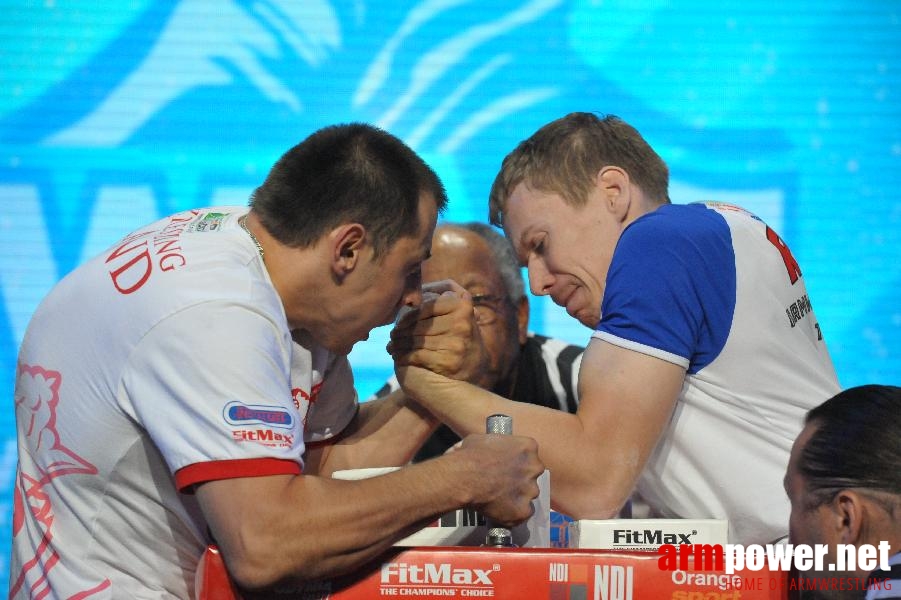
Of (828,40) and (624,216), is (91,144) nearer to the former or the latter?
(624,216)

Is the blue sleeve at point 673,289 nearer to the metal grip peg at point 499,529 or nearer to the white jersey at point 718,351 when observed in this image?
the white jersey at point 718,351

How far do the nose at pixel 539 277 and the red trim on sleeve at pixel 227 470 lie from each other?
3.16 feet

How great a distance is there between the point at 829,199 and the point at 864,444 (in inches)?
115

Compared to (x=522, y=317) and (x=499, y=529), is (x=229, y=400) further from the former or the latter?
(x=522, y=317)

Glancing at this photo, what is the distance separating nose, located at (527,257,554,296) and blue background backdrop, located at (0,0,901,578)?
6.38 ft

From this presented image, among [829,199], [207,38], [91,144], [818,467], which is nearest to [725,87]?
[829,199]

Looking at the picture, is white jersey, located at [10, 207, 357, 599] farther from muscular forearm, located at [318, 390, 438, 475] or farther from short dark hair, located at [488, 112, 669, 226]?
short dark hair, located at [488, 112, 669, 226]

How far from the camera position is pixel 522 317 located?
354cm

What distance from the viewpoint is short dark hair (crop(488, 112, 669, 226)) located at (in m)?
2.16

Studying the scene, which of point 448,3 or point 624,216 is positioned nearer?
point 624,216

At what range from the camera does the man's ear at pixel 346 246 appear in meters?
1.66

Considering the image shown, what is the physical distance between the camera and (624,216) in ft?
7.06

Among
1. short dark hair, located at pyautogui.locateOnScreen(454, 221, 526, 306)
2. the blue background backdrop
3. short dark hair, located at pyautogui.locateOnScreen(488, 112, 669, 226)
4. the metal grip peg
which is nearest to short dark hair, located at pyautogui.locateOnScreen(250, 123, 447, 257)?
the metal grip peg

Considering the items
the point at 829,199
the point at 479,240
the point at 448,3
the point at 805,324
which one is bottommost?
the point at 805,324
